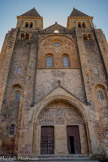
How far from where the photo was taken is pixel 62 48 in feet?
56.6

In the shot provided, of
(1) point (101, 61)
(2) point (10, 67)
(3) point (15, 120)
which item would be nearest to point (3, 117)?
(3) point (15, 120)

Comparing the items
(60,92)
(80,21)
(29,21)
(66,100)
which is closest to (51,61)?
(60,92)

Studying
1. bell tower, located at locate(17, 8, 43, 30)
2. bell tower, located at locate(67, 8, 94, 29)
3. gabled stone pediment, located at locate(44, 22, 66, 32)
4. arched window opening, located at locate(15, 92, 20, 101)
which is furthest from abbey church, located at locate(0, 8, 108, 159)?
bell tower, located at locate(67, 8, 94, 29)

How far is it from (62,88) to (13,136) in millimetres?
6286

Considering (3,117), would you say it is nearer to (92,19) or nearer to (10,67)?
(10,67)

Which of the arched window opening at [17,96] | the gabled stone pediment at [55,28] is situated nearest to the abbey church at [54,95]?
the arched window opening at [17,96]

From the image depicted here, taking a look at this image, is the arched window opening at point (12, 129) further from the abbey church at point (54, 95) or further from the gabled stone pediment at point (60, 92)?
the gabled stone pediment at point (60, 92)

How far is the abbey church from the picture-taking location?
34.5ft

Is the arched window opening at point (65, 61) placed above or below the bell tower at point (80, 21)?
below

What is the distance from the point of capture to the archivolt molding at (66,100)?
36.4ft

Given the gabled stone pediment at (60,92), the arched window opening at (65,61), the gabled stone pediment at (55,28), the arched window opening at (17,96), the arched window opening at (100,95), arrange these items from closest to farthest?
1. the gabled stone pediment at (60,92)
2. the arched window opening at (17,96)
3. the arched window opening at (100,95)
4. the arched window opening at (65,61)
5. the gabled stone pediment at (55,28)

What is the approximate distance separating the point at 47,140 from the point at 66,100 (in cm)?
402

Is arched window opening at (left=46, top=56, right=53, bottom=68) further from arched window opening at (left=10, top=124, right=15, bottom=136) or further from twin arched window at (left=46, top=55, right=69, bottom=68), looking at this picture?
arched window opening at (left=10, top=124, right=15, bottom=136)

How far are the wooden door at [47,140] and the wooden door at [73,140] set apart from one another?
1.53 metres
